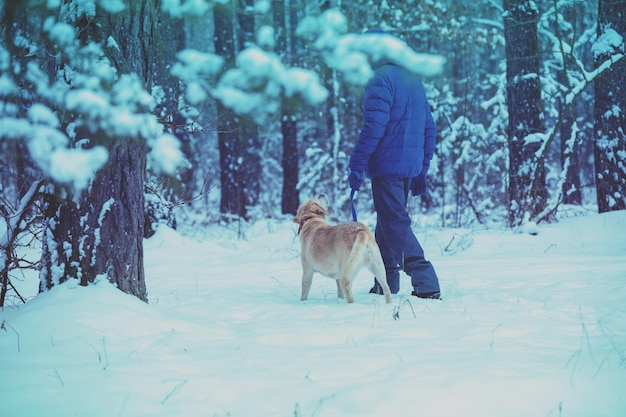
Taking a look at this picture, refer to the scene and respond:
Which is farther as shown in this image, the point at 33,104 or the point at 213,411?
the point at 33,104

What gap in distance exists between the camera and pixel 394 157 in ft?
15.6

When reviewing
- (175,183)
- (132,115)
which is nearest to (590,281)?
(175,183)

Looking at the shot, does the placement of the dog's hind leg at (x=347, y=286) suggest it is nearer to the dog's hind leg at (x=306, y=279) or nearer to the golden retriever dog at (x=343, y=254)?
the golden retriever dog at (x=343, y=254)

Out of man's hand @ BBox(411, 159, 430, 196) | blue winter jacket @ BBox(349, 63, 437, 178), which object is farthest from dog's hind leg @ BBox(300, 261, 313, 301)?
man's hand @ BBox(411, 159, 430, 196)

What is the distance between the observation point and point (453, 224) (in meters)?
Result: 10.2

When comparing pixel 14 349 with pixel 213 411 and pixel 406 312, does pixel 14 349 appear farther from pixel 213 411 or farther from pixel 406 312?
pixel 406 312

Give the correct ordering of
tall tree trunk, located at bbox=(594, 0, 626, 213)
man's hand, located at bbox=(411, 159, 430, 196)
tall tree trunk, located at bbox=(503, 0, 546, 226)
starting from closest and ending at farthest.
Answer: man's hand, located at bbox=(411, 159, 430, 196)
tall tree trunk, located at bbox=(594, 0, 626, 213)
tall tree trunk, located at bbox=(503, 0, 546, 226)

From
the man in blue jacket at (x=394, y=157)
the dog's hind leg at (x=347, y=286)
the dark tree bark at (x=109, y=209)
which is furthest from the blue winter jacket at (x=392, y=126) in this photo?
the dark tree bark at (x=109, y=209)

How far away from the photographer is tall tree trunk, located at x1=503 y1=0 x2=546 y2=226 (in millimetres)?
8523

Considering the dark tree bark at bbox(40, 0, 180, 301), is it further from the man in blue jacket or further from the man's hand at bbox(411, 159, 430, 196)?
the man's hand at bbox(411, 159, 430, 196)

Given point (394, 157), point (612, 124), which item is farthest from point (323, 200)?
point (612, 124)

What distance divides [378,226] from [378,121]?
3.15 feet

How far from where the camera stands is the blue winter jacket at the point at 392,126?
4613mm

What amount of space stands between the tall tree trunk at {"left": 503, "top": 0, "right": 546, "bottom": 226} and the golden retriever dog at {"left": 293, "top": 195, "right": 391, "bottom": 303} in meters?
4.62
